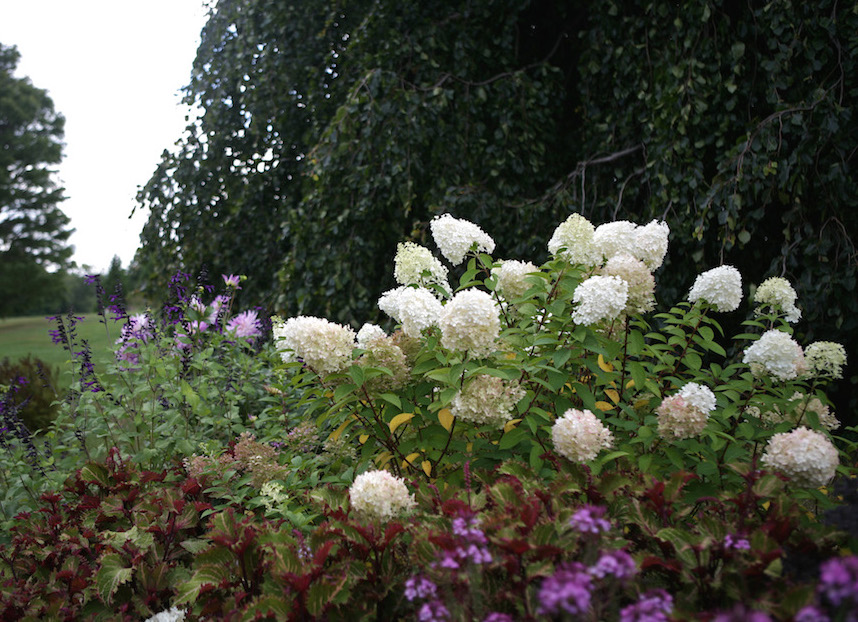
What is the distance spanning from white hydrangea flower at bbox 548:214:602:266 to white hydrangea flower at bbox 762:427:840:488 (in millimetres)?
776

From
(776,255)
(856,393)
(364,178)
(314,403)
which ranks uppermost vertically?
(364,178)

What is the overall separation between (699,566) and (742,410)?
1023mm

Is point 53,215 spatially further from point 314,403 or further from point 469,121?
point 314,403

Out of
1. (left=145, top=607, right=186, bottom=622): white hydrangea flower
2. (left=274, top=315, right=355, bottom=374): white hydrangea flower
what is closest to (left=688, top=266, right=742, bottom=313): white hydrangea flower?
(left=274, top=315, right=355, bottom=374): white hydrangea flower

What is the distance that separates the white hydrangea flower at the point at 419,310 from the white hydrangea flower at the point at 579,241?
1.56 ft

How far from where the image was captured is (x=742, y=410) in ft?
6.24

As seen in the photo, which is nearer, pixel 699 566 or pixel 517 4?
pixel 699 566

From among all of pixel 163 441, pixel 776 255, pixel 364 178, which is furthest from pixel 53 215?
pixel 776 255

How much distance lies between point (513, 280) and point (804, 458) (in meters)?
0.95

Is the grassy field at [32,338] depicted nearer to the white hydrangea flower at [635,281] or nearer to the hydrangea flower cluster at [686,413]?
the white hydrangea flower at [635,281]

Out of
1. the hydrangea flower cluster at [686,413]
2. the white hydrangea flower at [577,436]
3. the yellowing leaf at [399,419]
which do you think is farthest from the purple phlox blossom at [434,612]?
the hydrangea flower cluster at [686,413]

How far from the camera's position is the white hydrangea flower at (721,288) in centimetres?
181

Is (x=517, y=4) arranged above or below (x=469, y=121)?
above

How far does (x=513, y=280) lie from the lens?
1938 mm
